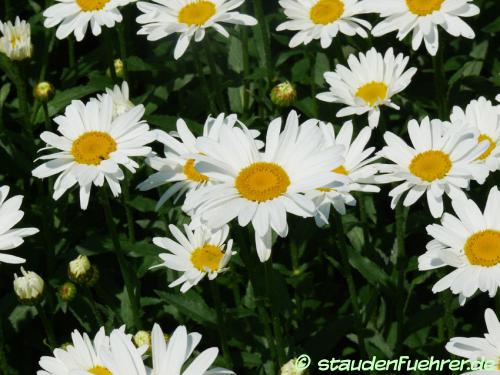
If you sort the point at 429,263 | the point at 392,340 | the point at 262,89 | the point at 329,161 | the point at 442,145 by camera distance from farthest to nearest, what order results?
the point at 262,89, the point at 392,340, the point at 442,145, the point at 429,263, the point at 329,161

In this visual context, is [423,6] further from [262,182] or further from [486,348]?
[486,348]

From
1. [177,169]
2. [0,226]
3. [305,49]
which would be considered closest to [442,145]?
[177,169]

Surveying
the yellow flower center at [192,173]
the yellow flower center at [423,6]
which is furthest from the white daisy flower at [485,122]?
the yellow flower center at [192,173]

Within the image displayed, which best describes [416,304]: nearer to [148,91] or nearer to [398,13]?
[398,13]

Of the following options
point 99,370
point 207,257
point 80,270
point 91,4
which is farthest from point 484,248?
point 91,4

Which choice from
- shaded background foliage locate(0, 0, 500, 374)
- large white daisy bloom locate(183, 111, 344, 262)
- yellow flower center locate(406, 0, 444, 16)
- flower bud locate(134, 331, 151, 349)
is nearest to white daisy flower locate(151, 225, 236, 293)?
shaded background foliage locate(0, 0, 500, 374)

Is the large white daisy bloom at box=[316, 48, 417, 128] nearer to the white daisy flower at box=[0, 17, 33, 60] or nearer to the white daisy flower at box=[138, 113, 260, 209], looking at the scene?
the white daisy flower at box=[138, 113, 260, 209]

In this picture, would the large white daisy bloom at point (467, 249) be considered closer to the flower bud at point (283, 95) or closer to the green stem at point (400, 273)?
the green stem at point (400, 273)
